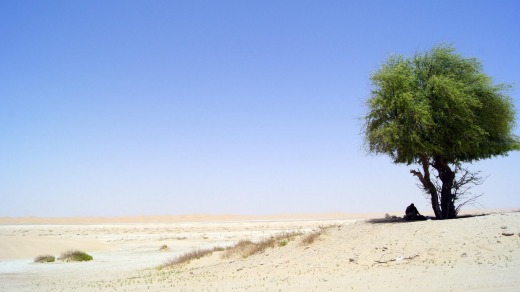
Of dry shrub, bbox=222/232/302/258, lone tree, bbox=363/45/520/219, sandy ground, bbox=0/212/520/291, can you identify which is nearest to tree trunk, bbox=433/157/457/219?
lone tree, bbox=363/45/520/219

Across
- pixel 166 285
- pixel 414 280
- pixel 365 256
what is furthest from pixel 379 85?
pixel 166 285

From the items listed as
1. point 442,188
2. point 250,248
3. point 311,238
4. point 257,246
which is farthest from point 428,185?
point 250,248

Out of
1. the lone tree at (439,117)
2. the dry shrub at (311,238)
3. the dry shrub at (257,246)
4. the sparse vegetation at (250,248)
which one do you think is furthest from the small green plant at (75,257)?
the lone tree at (439,117)

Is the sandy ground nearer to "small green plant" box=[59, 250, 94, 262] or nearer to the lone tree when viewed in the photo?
the lone tree

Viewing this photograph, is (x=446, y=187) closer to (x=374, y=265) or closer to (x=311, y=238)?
(x=311, y=238)

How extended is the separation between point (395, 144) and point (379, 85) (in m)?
3.59

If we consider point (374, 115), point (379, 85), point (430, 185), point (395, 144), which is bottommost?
point (430, 185)

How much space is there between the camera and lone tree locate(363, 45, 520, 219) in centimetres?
2255

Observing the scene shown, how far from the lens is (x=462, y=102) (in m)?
22.4

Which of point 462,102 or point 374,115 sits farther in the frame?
point 374,115

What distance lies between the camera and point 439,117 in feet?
75.0

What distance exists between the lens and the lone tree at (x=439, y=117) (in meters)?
22.5

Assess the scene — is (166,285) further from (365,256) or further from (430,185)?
(430,185)

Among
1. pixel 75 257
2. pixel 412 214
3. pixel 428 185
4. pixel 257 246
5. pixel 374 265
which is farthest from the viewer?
pixel 75 257
